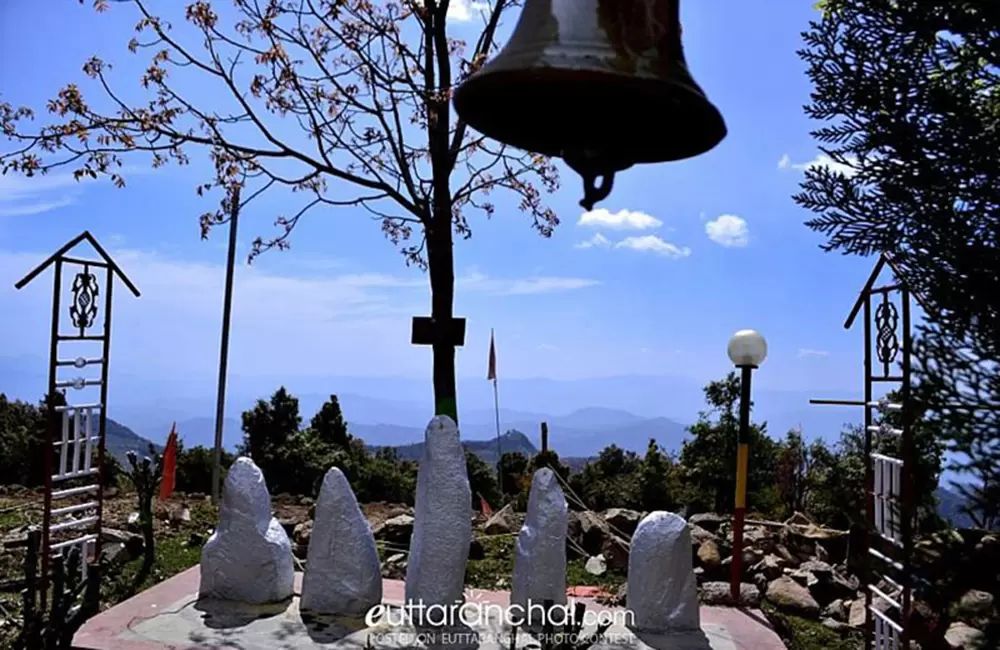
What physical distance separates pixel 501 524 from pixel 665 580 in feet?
12.0

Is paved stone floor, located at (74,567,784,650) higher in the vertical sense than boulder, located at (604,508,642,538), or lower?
lower

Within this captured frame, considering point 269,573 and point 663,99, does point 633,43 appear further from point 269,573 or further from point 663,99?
point 269,573

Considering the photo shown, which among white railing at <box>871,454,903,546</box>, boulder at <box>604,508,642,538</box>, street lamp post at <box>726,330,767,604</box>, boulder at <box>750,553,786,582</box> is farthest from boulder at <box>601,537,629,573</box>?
white railing at <box>871,454,903,546</box>

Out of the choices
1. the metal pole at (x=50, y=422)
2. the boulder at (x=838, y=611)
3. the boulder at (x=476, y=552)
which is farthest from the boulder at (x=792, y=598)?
the metal pole at (x=50, y=422)

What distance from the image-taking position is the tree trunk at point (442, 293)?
8773mm

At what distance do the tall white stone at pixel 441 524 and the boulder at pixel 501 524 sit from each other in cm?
336

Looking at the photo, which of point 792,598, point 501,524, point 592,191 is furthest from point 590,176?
point 501,524

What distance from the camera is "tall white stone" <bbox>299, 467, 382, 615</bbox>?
5.62 metres

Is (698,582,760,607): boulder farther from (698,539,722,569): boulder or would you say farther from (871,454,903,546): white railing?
(871,454,903,546): white railing

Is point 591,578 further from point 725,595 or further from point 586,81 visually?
point 586,81

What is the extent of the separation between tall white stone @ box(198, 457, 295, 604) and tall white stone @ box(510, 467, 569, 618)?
1739 mm

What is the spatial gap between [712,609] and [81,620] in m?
4.60

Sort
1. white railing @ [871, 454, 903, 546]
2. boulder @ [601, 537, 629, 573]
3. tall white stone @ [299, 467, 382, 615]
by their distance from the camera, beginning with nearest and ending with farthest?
white railing @ [871, 454, 903, 546] < tall white stone @ [299, 467, 382, 615] < boulder @ [601, 537, 629, 573]

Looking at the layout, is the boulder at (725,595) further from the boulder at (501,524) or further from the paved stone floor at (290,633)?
the boulder at (501,524)
